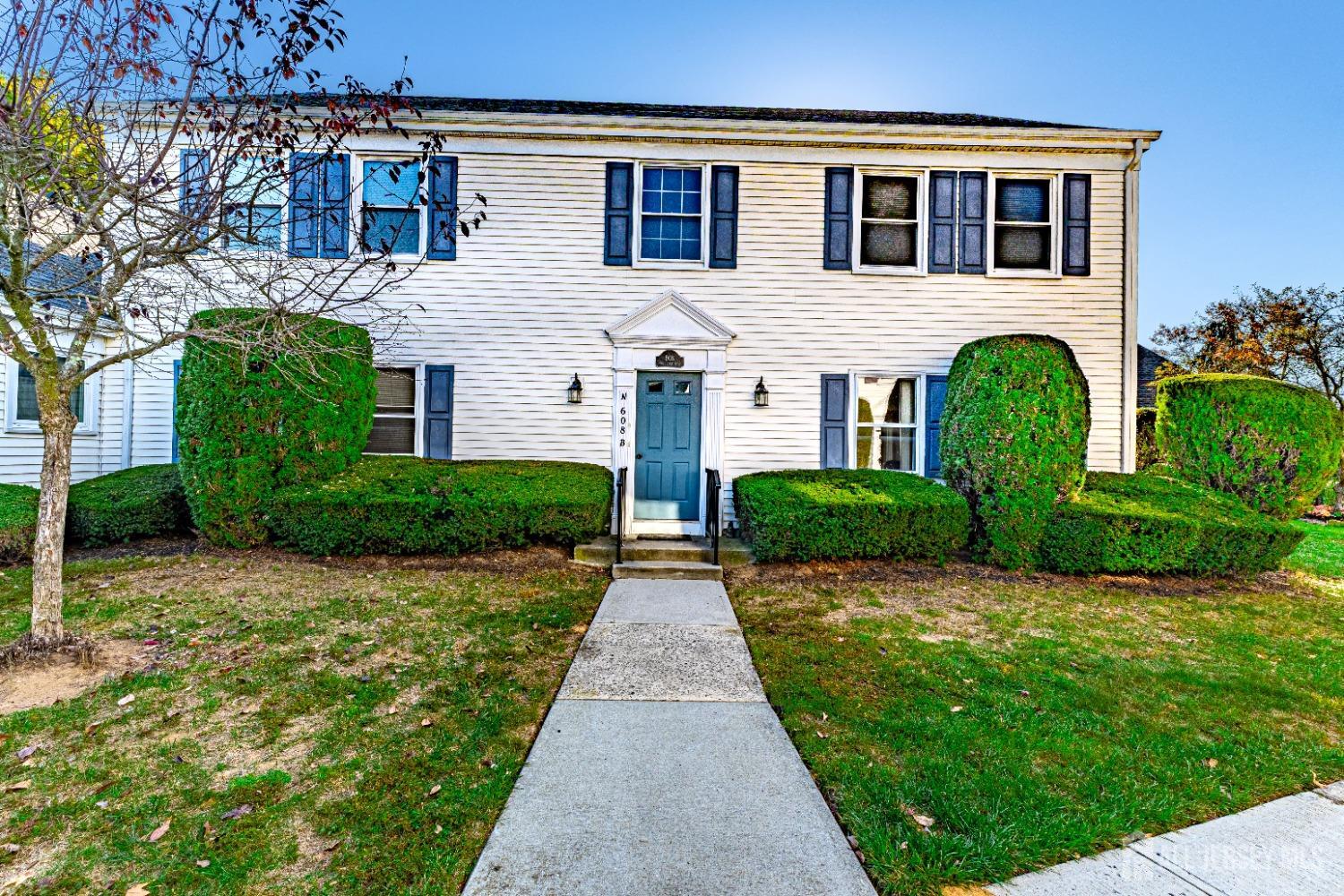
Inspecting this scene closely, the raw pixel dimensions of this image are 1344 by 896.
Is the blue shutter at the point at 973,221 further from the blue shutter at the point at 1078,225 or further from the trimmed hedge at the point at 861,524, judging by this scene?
the trimmed hedge at the point at 861,524

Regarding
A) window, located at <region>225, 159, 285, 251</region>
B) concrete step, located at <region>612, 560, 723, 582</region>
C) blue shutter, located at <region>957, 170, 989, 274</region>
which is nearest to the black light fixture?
concrete step, located at <region>612, 560, 723, 582</region>

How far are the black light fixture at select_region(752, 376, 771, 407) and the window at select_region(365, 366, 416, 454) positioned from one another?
4704mm

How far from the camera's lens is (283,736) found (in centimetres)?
288

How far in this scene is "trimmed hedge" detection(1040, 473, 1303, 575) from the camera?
19.4ft

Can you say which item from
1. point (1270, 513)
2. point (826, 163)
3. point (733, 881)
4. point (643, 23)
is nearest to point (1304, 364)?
point (1270, 513)

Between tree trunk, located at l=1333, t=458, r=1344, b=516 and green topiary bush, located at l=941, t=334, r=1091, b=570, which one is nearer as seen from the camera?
green topiary bush, located at l=941, t=334, r=1091, b=570

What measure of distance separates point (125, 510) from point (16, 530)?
81cm

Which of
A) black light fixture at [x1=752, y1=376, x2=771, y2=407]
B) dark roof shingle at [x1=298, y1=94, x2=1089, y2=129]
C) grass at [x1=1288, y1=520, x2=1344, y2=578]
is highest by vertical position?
dark roof shingle at [x1=298, y1=94, x2=1089, y2=129]

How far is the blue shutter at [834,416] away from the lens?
780 cm

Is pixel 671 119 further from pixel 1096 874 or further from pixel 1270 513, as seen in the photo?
pixel 1270 513

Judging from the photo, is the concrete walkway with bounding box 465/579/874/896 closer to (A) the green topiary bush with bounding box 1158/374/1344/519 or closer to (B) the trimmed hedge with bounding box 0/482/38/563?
(B) the trimmed hedge with bounding box 0/482/38/563

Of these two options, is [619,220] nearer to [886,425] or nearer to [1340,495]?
[886,425]

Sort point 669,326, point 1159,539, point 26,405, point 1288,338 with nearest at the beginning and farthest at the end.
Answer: point 1159,539 < point 26,405 < point 669,326 < point 1288,338

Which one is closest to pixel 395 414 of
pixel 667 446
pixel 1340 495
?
pixel 667 446
